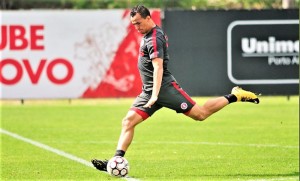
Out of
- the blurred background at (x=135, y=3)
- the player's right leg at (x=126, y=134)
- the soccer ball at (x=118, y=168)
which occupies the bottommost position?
the soccer ball at (x=118, y=168)

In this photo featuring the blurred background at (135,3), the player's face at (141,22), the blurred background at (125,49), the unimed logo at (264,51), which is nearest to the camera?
the player's face at (141,22)

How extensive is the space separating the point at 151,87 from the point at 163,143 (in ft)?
16.6

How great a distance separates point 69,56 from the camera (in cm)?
3033

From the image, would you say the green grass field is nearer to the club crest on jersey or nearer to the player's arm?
the club crest on jersey

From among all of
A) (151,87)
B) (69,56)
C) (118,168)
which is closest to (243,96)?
(151,87)

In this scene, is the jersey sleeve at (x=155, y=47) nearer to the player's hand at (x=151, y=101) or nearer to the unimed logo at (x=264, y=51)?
the player's hand at (x=151, y=101)

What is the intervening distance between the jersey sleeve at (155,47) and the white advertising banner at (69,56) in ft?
53.5

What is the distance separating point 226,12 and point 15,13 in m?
5.90

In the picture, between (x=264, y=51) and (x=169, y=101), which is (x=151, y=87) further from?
(x=264, y=51)

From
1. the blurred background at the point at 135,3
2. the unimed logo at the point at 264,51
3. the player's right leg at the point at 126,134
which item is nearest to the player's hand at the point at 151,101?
the player's right leg at the point at 126,134

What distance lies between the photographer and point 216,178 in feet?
43.6

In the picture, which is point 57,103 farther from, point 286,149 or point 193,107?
point 193,107

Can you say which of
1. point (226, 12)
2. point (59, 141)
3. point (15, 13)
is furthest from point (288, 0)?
point (59, 141)

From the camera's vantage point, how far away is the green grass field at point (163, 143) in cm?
1415
